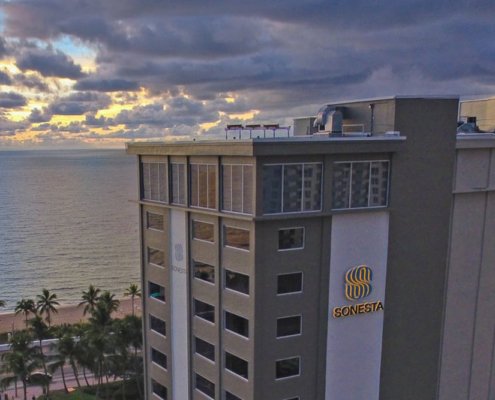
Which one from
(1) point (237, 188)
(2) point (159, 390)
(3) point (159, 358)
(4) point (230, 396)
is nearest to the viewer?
(1) point (237, 188)

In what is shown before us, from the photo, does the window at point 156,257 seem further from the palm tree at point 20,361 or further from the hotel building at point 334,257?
the palm tree at point 20,361

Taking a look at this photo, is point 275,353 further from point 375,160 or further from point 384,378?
point 375,160

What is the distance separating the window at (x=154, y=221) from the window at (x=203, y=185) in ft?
16.4

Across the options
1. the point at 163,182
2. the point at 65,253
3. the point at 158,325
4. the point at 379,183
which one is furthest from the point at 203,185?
the point at 65,253

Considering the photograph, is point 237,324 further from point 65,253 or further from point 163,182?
point 65,253

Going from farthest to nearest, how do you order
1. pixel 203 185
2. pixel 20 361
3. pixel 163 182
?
pixel 20 361
pixel 163 182
pixel 203 185

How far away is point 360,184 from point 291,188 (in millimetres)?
5248

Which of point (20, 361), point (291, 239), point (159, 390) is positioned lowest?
point (20, 361)

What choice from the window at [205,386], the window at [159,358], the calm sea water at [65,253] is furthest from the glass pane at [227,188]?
the calm sea water at [65,253]

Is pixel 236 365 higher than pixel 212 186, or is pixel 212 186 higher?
pixel 212 186

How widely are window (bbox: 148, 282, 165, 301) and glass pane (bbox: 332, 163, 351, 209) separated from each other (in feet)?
56.4

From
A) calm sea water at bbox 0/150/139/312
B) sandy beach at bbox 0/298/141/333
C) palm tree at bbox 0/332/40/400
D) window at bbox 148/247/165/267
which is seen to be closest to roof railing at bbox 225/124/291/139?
window at bbox 148/247/165/267

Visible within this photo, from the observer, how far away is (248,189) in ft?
99.3

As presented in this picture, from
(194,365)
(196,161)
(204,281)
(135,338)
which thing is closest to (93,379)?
(135,338)
